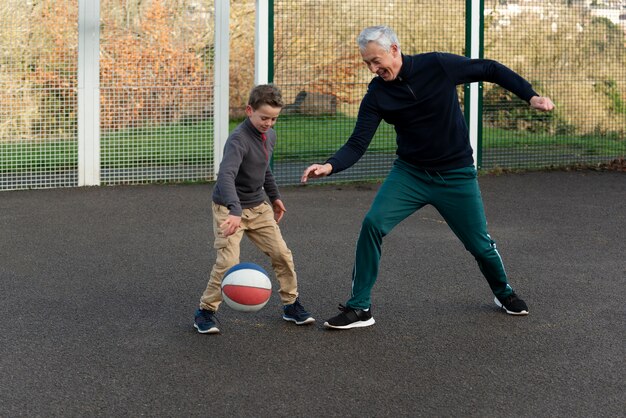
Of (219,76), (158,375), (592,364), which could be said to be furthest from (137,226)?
(592,364)

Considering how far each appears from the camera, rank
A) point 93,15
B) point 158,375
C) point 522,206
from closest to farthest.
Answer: point 158,375
point 522,206
point 93,15

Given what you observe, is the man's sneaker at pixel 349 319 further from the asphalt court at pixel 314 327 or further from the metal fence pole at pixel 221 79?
the metal fence pole at pixel 221 79

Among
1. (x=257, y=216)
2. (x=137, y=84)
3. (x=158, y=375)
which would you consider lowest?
(x=158, y=375)

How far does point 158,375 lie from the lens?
5.87m

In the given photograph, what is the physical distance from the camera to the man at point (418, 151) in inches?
267

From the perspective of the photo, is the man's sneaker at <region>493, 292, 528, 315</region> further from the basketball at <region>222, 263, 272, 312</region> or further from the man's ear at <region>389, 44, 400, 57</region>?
the man's ear at <region>389, 44, 400, 57</region>

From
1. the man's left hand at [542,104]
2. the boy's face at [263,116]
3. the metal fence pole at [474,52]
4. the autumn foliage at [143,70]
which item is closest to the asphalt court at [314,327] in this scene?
the boy's face at [263,116]

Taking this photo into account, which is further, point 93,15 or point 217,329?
point 93,15

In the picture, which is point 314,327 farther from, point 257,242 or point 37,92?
point 37,92

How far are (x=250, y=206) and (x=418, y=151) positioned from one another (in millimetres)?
1104

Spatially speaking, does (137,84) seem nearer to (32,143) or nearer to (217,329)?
(32,143)

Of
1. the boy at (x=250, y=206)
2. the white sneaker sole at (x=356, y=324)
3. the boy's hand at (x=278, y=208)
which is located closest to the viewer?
the boy at (x=250, y=206)

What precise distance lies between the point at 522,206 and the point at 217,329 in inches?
246

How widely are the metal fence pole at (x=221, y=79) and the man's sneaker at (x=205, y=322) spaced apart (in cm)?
697
